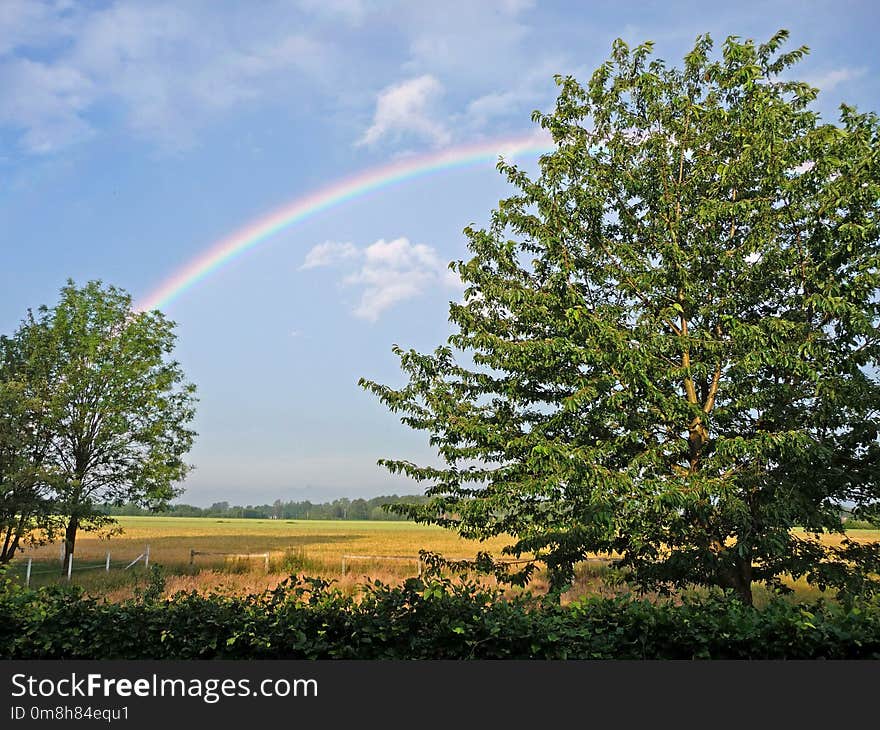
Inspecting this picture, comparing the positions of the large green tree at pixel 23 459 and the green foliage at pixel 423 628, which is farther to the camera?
the large green tree at pixel 23 459

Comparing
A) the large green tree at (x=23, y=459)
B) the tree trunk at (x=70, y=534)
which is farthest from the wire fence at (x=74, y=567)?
the large green tree at (x=23, y=459)

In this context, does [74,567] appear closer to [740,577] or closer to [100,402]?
[100,402]

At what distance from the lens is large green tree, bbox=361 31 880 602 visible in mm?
11719

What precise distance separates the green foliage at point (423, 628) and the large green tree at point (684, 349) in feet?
12.7

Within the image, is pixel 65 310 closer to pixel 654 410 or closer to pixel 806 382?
pixel 654 410

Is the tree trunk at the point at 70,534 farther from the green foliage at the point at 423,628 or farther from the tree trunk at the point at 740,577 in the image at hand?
the tree trunk at the point at 740,577

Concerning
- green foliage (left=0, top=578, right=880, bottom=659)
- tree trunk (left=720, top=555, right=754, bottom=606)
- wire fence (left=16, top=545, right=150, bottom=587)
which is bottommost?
wire fence (left=16, top=545, right=150, bottom=587)

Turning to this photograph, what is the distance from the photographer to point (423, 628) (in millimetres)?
7273

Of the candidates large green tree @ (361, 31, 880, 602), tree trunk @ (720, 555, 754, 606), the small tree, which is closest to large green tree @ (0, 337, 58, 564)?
the small tree

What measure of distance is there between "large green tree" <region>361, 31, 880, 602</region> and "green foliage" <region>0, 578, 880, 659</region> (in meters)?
3.86

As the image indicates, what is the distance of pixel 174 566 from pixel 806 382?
32419mm

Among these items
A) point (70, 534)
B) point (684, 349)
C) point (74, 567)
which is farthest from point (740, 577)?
point (74, 567)

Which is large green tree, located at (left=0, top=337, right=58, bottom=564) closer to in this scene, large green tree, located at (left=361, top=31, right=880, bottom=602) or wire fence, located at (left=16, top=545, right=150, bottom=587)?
wire fence, located at (left=16, top=545, right=150, bottom=587)

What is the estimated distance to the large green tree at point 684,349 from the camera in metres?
11.7
